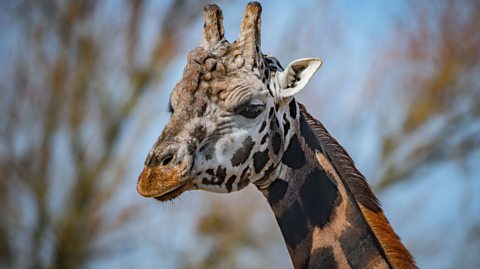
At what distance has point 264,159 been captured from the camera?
6.19 metres

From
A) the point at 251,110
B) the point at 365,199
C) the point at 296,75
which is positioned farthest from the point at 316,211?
the point at 296,75

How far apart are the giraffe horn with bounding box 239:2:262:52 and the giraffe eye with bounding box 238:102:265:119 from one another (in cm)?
43

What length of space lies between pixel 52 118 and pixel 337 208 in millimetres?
22435

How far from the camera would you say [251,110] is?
6113 millimetres

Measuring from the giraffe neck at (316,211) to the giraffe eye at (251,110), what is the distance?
14.0 inches

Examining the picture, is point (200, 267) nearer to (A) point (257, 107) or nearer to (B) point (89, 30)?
(B) point (89, 30)

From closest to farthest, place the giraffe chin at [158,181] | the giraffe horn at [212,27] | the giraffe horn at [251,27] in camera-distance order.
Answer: the giraffe chin at [158,181] < the giraffe horn at [251,27] < the giraffe horn at [212,27]

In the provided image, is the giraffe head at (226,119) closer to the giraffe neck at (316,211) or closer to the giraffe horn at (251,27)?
the giraffe horn at (251,27)

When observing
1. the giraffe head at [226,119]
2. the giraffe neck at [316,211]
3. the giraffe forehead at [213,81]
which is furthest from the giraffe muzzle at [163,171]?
the giraffe neck at [316,211]

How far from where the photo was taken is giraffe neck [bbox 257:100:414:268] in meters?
6.10

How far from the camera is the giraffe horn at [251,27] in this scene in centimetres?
636

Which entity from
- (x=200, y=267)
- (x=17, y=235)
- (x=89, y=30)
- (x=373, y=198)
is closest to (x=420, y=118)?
(x=200, y=267)

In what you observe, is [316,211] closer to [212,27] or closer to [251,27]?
[251,27]

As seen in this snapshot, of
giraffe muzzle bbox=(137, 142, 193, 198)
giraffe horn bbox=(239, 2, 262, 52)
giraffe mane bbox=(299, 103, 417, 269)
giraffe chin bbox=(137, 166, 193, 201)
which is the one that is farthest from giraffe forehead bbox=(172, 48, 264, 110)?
giraffe mane bbox=(299, 103, 417, 269)
